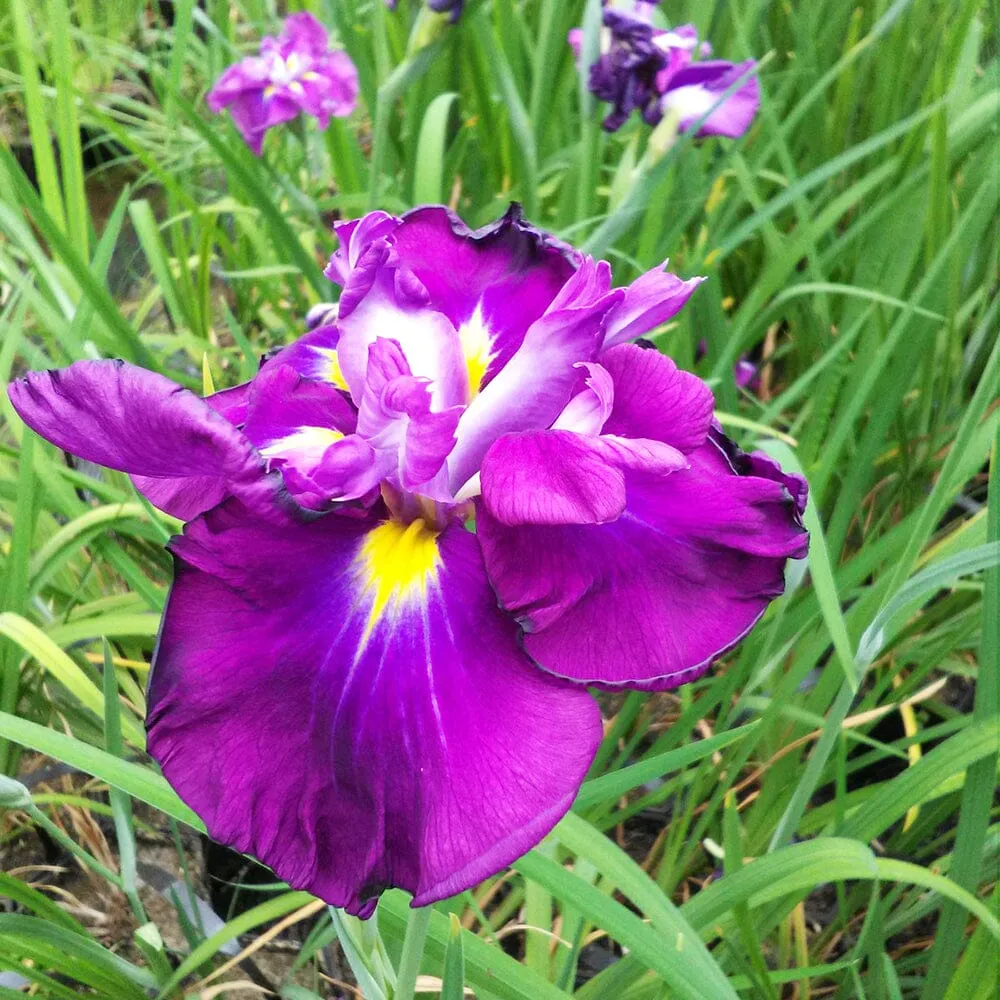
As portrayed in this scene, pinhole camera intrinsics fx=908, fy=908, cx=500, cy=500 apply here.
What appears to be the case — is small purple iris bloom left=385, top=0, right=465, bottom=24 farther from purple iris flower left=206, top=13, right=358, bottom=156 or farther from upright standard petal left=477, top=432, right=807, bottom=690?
upright standard petal left=477, top=432, right=807, bottom=690

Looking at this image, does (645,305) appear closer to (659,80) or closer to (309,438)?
(309,438)

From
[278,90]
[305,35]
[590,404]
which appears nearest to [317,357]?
[590,404]

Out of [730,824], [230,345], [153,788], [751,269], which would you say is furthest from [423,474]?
[230,345]

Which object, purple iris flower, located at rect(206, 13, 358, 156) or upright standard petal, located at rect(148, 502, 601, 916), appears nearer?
upright standard petal, located at rect(148, 502, 601, 916)

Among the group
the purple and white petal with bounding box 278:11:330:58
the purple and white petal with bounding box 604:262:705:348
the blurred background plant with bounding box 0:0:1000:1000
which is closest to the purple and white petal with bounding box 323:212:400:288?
the purple and white petal with bounding box 604:262:705:348

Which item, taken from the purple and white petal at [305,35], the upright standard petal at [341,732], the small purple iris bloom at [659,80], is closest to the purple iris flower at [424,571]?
the upright standard petal at [341,732]

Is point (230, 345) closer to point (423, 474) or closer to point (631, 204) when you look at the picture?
point (631, 204)
